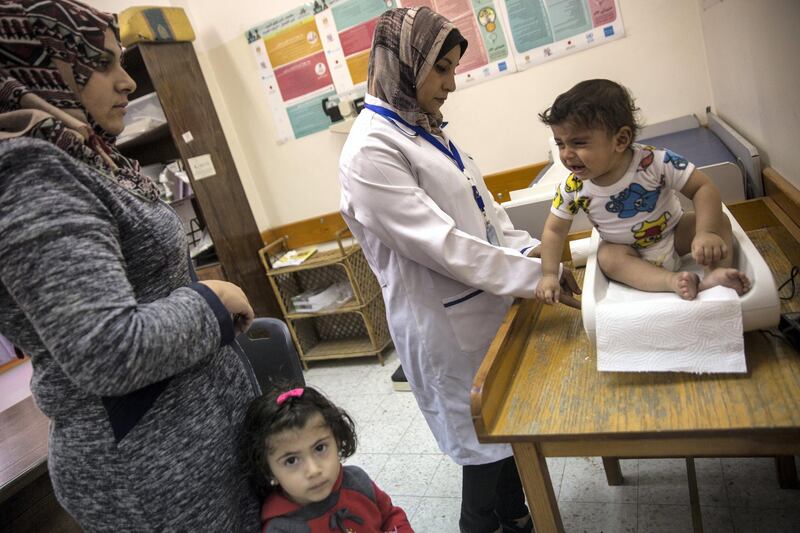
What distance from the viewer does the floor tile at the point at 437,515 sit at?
181 centimetres

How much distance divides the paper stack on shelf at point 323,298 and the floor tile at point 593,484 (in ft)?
6.14

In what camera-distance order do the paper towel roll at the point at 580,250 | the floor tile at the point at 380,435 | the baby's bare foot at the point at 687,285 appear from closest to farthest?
the baby's bare foot at the point at 687,285, the paper towel roll at the point at 580,250, the floor tile at the point at 380,435

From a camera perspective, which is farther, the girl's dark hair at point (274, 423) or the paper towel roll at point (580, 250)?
the paper towel roll at point (580, 250)

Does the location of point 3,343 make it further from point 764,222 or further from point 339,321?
point 764,222

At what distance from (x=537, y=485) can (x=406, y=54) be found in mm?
982

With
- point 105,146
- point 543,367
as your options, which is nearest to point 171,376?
point 105,146

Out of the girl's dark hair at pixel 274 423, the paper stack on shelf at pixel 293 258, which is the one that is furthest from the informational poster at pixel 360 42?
the girl's dark hair at pixel 274 423

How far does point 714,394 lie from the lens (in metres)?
0.76

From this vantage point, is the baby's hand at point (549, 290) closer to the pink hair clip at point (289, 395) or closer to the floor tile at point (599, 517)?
the pink hair clip at point (289, 395)

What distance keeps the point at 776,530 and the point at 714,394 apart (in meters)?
1.00

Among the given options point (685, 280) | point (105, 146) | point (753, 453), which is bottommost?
point (753, 453)

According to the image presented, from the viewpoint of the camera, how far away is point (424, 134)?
1.35 metres

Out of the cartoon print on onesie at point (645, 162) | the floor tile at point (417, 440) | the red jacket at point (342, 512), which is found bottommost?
the floor tile at point (417, 440)

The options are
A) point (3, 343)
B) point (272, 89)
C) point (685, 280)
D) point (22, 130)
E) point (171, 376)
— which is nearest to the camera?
point (22, 130)
